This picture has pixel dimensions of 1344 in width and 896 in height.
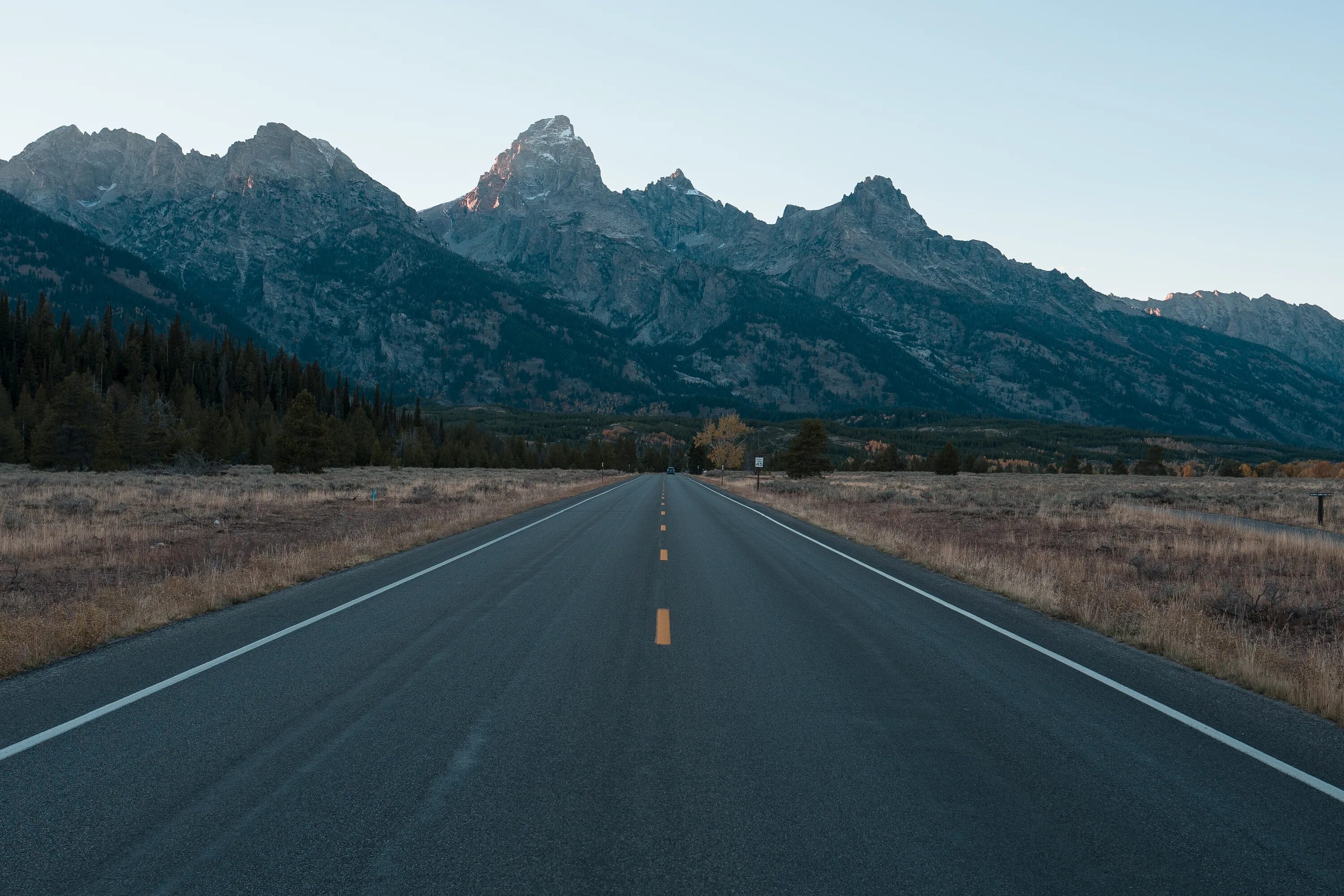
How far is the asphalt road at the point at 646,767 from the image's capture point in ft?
11.3

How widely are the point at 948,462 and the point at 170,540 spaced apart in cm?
10153

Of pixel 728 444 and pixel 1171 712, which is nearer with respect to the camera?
pixel 1171 712

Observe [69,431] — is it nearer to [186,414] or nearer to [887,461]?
[186,414]

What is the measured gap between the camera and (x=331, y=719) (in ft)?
18.0

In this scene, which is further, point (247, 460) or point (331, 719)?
Answer: point (247, 460)

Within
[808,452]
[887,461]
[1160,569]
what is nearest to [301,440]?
[808,452]

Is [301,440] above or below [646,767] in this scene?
above

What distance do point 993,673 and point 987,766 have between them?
268cm

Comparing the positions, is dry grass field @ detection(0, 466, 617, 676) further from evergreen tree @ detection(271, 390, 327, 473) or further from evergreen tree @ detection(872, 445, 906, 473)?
evergreen tree @ detection(872, 445, 906, 473)

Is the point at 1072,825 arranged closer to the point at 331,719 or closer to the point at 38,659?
the point at 331,719

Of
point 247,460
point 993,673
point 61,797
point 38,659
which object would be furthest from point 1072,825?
point 247,460

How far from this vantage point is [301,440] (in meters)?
60.3

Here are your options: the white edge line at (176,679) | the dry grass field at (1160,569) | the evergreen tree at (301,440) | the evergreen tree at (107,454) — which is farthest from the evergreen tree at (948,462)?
the white edge line at (176,679)

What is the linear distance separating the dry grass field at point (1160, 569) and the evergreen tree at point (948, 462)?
65806 mm
